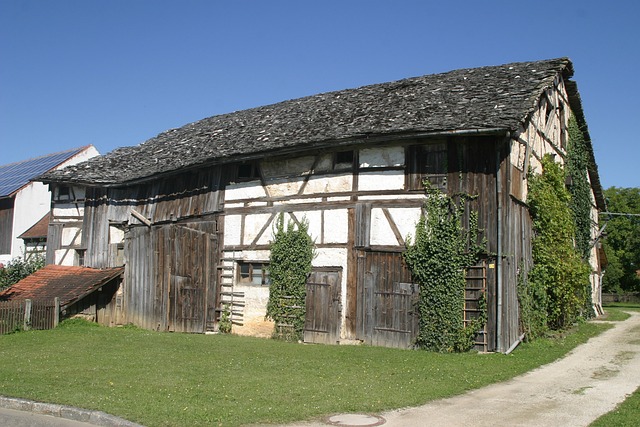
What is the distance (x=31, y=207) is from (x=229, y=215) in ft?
71.4

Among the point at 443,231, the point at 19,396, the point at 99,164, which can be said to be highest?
the point at 99,164

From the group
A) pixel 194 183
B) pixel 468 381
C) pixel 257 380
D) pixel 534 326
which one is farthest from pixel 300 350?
pixel 194 183

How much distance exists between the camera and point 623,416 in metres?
8.58

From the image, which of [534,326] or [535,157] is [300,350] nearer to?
[534,326]

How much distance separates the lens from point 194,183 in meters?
22.5

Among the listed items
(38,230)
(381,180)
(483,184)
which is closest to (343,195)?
(381,180)

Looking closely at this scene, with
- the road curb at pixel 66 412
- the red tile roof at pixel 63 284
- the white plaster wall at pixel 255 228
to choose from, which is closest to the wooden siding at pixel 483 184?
the white plaster wall at pixel 255 228

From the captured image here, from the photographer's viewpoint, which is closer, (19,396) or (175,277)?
(19,396)

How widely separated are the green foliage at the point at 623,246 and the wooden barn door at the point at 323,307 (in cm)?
4199

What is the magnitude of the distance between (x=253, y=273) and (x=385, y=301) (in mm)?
5067

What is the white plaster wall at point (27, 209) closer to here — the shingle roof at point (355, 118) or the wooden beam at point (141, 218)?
the shingle roof at point (355, 118)

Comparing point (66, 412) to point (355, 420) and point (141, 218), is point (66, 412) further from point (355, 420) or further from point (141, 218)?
point (141, 218)

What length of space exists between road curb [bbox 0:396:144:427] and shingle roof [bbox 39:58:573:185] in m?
10.6

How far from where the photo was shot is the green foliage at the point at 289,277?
18359 mm
